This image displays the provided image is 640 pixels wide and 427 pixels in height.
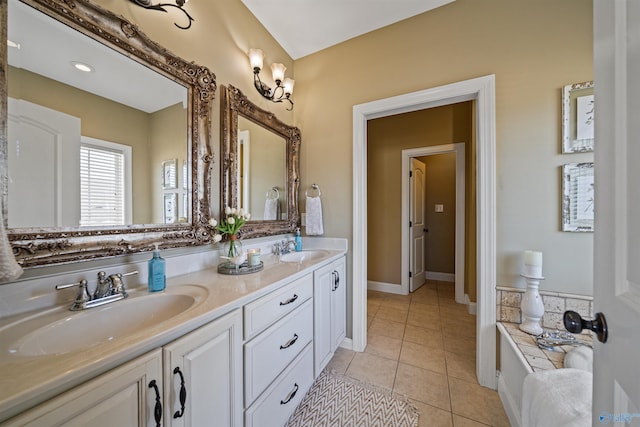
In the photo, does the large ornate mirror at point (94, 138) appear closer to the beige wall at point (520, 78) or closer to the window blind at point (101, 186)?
the window blind at point (101, 186)

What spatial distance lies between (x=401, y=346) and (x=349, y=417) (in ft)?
2.98

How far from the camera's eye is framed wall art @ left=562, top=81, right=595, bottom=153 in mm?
1355

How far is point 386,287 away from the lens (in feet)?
11.3

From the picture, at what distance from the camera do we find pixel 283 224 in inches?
80.3

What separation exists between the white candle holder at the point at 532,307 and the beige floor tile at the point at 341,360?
125cm

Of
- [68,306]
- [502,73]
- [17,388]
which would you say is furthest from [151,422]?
[502,73]

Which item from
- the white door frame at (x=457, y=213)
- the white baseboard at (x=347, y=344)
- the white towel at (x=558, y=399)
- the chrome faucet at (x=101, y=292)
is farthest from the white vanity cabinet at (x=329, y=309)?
the white door frame at (x=457, y=213)

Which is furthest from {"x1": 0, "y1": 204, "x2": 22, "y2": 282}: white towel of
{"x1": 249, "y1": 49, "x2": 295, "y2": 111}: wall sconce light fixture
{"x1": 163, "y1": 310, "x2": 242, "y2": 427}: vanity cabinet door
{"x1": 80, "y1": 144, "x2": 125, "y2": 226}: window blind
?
{"x1": 249, "y1": 49, "x2": 295, "y2": 111}: wall sconce light fixture

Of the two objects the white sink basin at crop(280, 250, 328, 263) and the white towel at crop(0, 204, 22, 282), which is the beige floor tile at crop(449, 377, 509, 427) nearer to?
the white sink basin at crop(280, 250, 328, 263)

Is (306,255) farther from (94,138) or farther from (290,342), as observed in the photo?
(94,138)

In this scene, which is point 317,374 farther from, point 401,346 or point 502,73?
point 502,73

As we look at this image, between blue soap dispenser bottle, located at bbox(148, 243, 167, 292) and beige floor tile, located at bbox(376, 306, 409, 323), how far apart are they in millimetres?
2342

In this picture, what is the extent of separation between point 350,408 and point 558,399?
1036 mm

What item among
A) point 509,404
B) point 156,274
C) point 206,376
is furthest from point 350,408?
point 156,274
